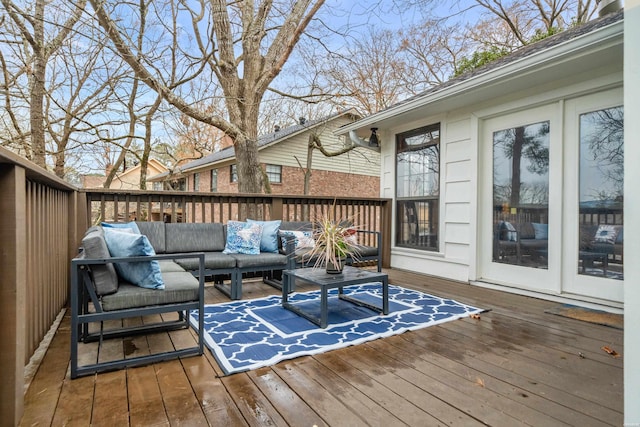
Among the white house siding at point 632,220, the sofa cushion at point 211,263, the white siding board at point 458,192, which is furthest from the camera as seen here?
the white siding board at point 458,192

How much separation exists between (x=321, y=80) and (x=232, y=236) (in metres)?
6.66

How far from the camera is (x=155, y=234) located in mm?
4098

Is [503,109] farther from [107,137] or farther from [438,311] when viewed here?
[107,137]

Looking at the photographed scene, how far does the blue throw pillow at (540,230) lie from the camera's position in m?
3.88

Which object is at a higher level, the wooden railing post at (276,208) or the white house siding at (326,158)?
the white house siding at (326,158)

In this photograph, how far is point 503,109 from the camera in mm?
4270

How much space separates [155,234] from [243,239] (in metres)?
0.99

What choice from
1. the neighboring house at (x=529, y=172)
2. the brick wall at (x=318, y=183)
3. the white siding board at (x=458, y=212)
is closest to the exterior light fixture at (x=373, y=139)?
the neighboring house at (x=529, y=172)

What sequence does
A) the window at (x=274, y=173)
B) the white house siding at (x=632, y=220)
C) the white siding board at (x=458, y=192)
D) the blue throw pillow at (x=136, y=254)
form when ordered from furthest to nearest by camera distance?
the window at (x=274, y=173)
the white siding board at (x=458, y=192)
the blue throw pillow at (x=136, y=254)
the white house siding at (x=632, y=220)

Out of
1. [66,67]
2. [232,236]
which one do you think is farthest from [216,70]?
[232,236]

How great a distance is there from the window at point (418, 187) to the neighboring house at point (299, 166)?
5939 mm

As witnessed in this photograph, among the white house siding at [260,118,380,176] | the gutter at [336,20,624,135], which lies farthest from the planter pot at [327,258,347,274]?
the white house siding at [260,118,380,176]

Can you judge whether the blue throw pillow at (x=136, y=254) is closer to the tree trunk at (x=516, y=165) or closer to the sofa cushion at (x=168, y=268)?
the sofa cushion at (x=168, y=268)

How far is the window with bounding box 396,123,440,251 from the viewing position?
518 centimetres
